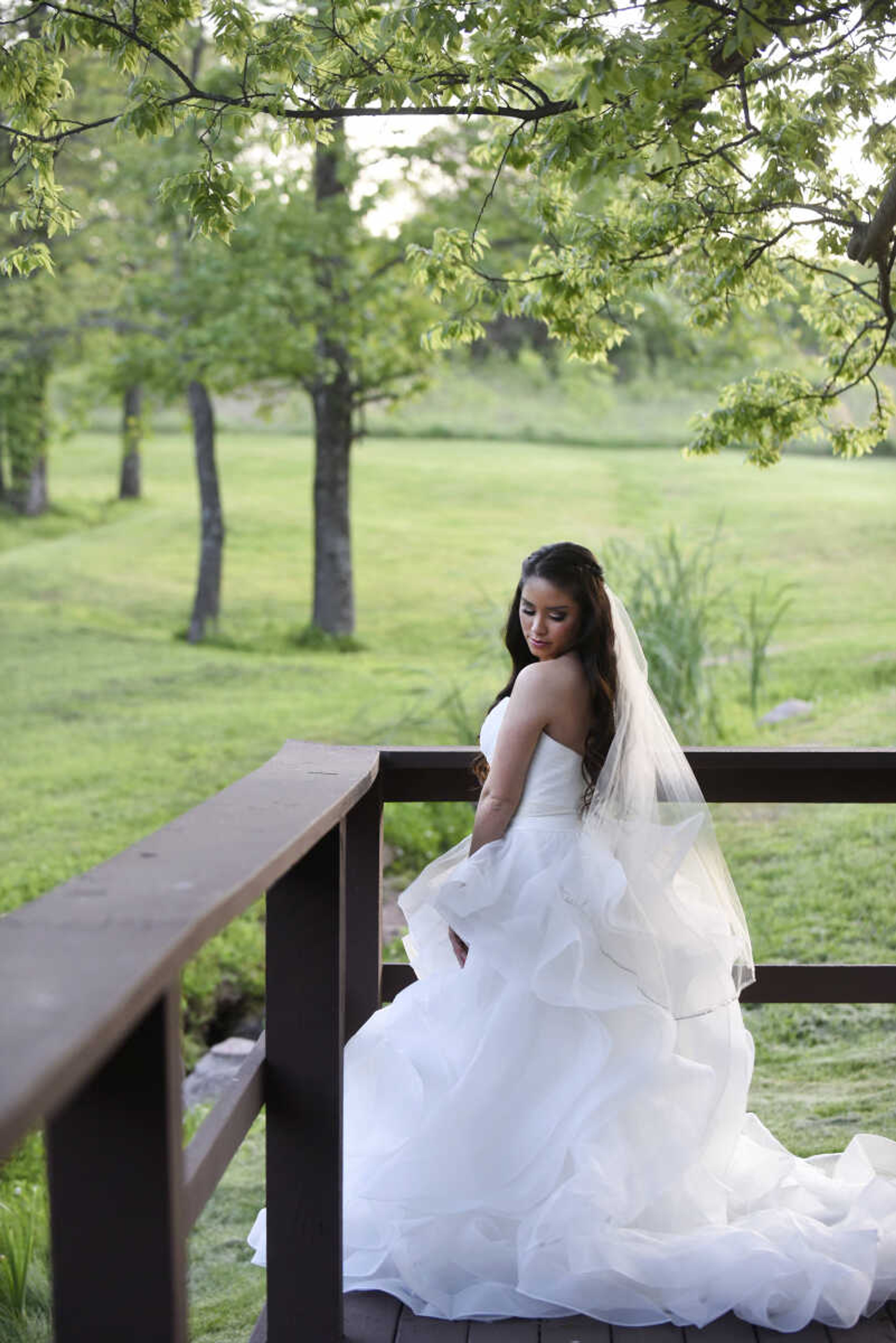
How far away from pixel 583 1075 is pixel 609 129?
236 cm

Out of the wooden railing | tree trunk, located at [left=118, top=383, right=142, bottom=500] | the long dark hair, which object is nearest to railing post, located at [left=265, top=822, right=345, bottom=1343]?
the wooden railing

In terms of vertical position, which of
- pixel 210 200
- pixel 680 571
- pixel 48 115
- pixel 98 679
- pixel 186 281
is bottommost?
pixel 98 679

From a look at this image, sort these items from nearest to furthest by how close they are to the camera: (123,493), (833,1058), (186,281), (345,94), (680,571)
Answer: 1. (345,94)
2. (833,1058)
3. (680,571)
4. (186,281)
5. (123,493)

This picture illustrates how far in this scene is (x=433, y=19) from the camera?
131 inches

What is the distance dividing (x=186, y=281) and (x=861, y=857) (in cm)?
1029

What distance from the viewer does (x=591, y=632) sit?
3266mm

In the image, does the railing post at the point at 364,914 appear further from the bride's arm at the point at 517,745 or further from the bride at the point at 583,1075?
the bride's arm at the point at 517,745

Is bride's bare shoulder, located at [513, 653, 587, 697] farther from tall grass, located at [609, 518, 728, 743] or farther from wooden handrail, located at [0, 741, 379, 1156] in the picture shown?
tall grass, located at [609, 518, 728, 743]

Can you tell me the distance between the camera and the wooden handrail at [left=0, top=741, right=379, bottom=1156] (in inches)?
42.8

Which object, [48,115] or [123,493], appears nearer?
[48,115]

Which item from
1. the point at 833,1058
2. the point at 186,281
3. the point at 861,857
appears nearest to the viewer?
the point at 833,1058

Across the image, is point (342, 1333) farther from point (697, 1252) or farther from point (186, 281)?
point (186, 281)

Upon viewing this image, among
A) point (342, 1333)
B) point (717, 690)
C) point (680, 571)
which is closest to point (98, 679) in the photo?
point (717, 690)

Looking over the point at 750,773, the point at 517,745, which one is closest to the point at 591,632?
the point at 517,745
